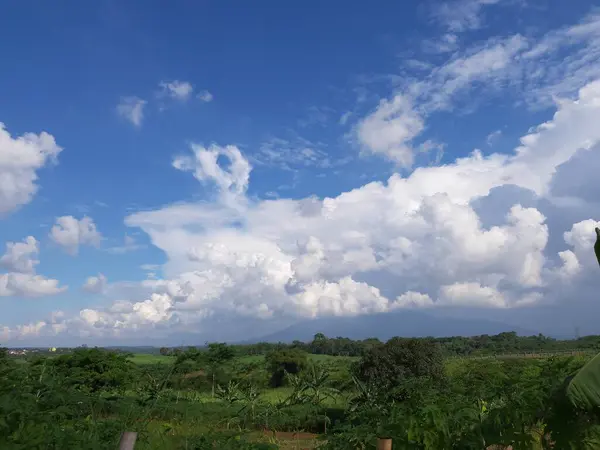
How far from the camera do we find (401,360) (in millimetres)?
24875

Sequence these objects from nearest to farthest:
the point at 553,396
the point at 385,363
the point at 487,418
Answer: the point at 553,396 < the point at 487,418 < the point at 385,363

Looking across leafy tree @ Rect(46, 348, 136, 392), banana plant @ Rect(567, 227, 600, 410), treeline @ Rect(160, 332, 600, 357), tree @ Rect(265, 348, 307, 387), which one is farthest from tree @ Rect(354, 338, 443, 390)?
treeline @ Rect(160, 332, 600, 357)

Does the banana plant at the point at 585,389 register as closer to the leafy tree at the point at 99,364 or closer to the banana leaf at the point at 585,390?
the banana leaf at the point at 585,390

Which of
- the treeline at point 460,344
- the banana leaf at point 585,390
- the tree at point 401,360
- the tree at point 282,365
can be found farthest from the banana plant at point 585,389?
the treeline at point 460,344

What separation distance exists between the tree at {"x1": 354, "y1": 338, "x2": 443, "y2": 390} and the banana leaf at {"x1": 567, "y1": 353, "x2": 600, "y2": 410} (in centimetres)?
2081

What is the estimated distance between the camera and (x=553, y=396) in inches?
155

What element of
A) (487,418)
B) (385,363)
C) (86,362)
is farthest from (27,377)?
(86,362)

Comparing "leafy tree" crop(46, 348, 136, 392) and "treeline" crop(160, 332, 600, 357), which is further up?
"treeline" crop(160, 332, 600, 357)

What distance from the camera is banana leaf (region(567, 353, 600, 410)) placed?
3553 millimetres

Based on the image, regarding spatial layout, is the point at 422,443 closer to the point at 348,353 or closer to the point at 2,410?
the point at 2,410

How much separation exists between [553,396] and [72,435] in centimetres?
338

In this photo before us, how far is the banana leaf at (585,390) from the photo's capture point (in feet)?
11.7

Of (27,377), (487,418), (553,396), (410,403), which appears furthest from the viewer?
(27,377)

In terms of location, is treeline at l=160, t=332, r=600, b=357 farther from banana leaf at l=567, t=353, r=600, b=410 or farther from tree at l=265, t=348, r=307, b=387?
banana leaf at l=567, t=353, r=600, b=410
